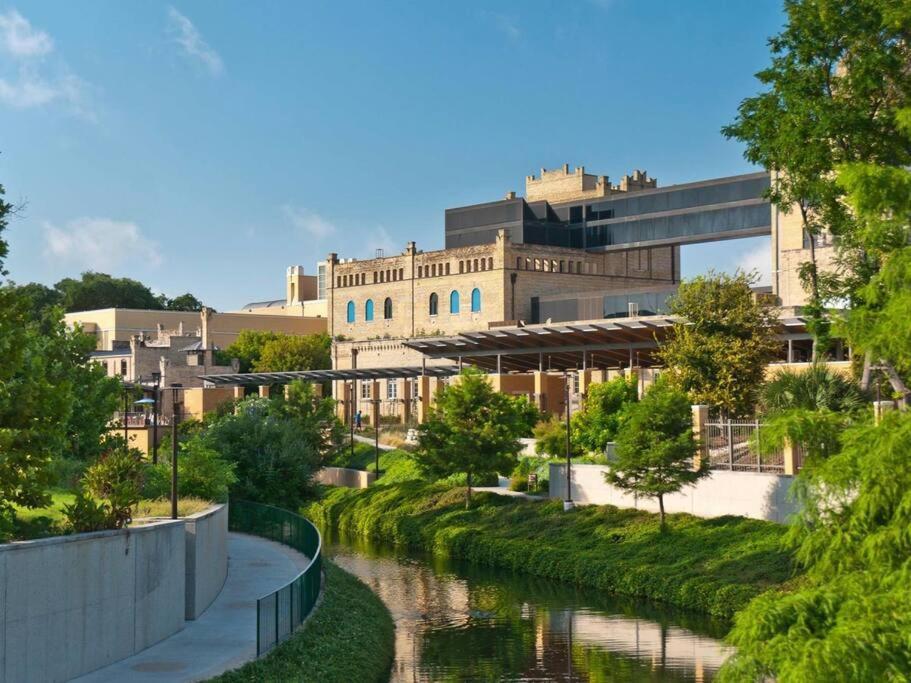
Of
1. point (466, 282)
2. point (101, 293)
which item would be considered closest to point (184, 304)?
point (101, 293)

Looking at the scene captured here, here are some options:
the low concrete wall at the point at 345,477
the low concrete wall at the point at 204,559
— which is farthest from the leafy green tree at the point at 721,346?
→ the low concrete wall at the point at 345,477

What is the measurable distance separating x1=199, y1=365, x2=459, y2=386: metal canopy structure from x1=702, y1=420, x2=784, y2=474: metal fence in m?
33.5

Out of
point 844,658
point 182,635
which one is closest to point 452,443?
point 182,635

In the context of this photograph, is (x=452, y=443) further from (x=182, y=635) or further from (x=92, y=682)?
(x=92, y=682)

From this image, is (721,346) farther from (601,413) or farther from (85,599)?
(85,599)

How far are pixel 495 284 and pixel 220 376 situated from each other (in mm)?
20203

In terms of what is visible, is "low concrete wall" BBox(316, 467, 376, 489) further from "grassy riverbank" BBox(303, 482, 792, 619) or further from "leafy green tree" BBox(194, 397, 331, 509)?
"leafy green tree" BBox(194, 397, 331, 509)

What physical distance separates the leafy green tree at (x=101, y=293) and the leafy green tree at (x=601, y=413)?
290ft

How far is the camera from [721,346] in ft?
154

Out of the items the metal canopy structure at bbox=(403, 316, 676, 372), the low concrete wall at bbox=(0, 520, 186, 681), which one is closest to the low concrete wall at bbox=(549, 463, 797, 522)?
the metal canopy structure at bbox=(403, 316, 676, 372)

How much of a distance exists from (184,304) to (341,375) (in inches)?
2898

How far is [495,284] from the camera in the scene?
94.4 meters

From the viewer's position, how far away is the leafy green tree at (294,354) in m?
101

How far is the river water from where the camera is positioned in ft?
93.2
